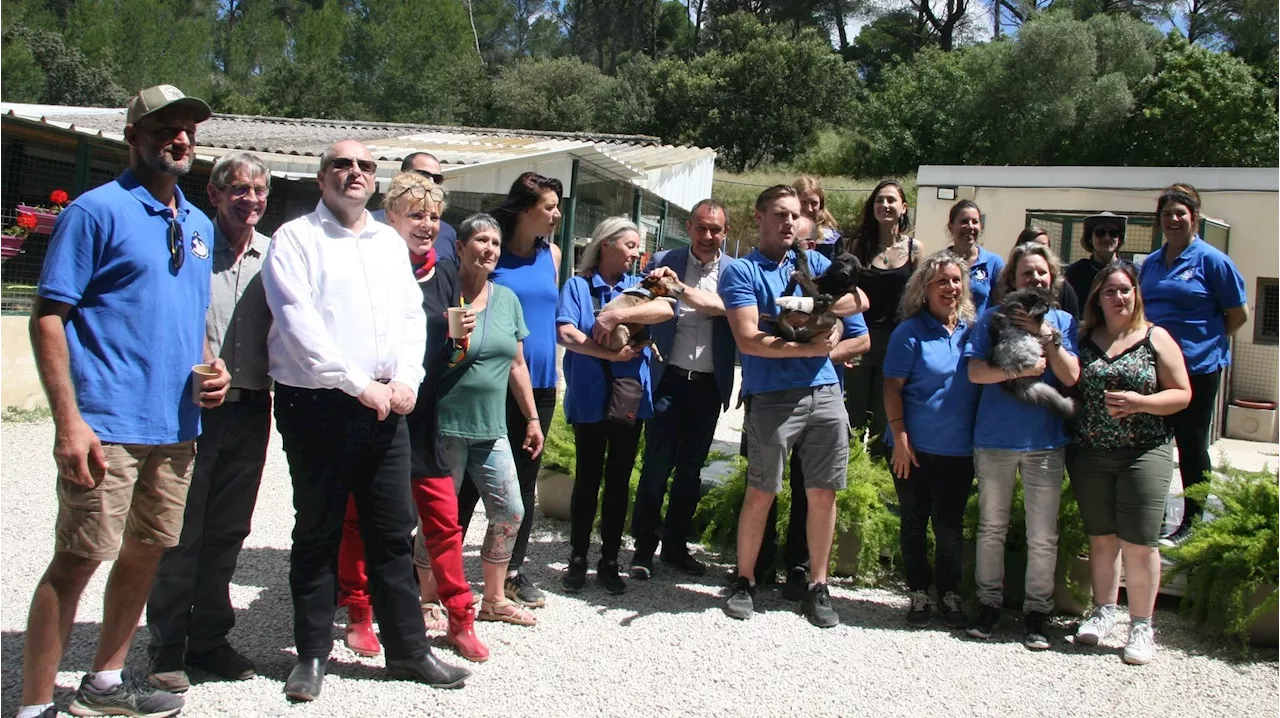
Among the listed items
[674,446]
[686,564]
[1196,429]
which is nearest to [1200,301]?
[1196,429]

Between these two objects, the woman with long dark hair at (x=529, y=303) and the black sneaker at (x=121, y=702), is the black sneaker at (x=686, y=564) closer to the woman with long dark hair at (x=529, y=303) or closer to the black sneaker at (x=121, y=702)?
the woman with long dark hair at (x=529, y=303)

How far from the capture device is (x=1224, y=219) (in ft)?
40.4

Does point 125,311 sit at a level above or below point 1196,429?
above

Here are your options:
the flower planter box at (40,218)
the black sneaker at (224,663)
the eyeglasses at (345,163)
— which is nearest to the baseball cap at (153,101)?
the eyeglasses at (345,163)

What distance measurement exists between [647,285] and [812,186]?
4.99 ft

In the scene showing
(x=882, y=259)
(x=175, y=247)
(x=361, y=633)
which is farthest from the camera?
(x=882, y=259)

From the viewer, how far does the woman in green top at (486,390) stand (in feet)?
13.1

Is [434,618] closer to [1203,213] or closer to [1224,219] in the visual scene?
[1203,213]

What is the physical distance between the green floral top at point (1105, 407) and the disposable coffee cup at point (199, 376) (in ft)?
11.2

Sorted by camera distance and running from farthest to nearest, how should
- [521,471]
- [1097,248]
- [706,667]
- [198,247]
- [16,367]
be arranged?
[16,367] → [1097,248] → [521,471] → [706,667] → [198,247]

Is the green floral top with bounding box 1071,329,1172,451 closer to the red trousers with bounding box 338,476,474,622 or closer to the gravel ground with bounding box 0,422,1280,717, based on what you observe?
the gravel ground with bounding box 0,422,1280,717

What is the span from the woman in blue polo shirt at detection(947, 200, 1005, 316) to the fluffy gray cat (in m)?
0.98

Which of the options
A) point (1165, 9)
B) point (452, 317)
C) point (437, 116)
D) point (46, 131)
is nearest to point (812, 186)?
point (452, 317)

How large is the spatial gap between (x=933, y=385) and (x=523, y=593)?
2.05 meters
